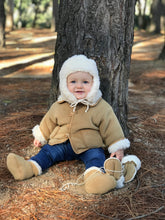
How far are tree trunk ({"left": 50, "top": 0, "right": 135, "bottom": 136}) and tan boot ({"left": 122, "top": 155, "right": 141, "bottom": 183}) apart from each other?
67 centimetres

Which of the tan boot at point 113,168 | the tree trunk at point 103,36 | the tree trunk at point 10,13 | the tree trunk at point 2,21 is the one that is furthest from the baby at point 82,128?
the tree trunk at point 10,13

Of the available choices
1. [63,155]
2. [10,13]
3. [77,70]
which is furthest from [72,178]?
[10,13]

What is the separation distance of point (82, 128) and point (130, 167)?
1.78ft

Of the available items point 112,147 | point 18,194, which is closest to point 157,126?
point 112,147

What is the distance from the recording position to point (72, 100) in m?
2.63

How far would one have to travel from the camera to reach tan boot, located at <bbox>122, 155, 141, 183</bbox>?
2.47 metres

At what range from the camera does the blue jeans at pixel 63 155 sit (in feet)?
8.35

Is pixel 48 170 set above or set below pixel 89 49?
below

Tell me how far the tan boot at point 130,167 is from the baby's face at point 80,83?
0.69 metres

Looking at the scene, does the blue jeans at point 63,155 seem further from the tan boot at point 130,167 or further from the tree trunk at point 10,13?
the tree trunk at point 10,13

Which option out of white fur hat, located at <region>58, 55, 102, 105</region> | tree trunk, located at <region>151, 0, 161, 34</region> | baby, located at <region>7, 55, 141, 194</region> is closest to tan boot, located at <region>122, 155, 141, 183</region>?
baby, located at <region>7, 55, 141, 194</region>

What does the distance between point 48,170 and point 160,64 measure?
6.77m

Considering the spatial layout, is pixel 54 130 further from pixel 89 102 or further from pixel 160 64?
pixel 160 64

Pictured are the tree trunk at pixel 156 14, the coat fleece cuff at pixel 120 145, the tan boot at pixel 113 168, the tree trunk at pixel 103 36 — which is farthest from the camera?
the tree trunk at pixel 156 14
